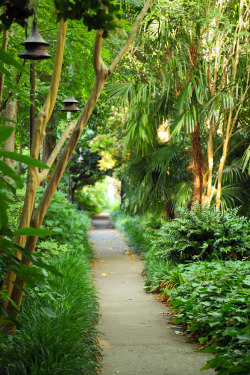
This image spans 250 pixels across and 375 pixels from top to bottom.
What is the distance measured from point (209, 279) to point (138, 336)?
1.20m

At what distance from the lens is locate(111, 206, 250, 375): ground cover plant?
4.00m

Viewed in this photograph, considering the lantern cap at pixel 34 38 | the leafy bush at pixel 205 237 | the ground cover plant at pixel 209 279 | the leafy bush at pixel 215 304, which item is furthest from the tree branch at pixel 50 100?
the leafy bush at pixel 205 237

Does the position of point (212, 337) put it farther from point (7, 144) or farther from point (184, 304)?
point (7, 144)

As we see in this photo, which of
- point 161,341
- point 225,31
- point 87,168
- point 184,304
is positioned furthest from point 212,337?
point 87,168

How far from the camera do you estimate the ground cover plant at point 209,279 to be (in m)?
4.00

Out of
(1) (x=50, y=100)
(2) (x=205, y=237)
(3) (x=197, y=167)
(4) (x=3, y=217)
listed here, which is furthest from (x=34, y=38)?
(3) (x=197, y=167)

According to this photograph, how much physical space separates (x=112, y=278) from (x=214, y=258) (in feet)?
7.97

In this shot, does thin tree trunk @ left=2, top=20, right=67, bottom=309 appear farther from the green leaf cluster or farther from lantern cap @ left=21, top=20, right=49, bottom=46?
the green leaf cluster

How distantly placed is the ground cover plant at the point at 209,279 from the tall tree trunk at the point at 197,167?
52 cm

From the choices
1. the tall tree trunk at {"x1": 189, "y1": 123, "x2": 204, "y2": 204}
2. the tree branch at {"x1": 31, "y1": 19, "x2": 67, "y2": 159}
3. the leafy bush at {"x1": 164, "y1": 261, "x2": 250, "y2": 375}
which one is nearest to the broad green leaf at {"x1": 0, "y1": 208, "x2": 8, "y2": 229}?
the tree branch at {"x1": 31, "y1": 19, "x2": 67, "y2": 159}

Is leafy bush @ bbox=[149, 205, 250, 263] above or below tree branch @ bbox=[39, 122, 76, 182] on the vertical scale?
below

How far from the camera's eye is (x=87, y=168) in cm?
2725

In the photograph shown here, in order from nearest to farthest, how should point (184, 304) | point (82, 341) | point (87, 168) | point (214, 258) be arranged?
point (82, 341)
point (184, 304)
point (214, 258)
point (87, 168)

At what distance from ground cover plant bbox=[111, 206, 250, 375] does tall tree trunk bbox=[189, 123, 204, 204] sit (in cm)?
52
